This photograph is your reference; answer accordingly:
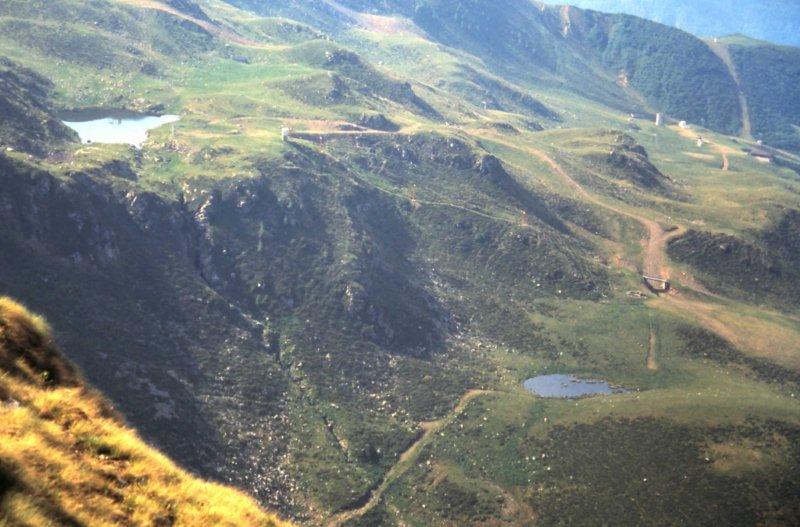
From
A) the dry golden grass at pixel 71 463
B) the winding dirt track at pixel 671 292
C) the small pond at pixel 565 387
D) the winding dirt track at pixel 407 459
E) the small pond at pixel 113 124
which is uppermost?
the dry golden grass at pixel 71 463

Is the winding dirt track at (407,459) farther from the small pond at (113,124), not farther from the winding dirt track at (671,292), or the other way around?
the small pond at (113,124)

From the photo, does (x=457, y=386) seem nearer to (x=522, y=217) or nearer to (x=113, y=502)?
(x=522, y=217)

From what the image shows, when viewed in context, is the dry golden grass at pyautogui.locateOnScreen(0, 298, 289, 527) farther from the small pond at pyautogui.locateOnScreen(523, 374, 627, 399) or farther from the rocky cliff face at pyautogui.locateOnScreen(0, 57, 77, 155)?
the rocky cliff face at pyautogui.locateOnScreen(0, 57, 77, 155)

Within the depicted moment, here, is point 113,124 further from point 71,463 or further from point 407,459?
point 71,463

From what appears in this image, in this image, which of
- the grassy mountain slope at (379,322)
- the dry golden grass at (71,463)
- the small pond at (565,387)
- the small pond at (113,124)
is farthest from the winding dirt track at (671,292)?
the small pond at (113,124)

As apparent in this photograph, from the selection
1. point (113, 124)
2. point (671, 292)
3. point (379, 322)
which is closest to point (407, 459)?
point (379, 322)

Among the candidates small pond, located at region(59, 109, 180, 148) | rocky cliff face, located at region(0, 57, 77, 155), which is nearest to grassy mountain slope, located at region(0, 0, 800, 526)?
small pond, located at region(59, 109, 180, 148)
